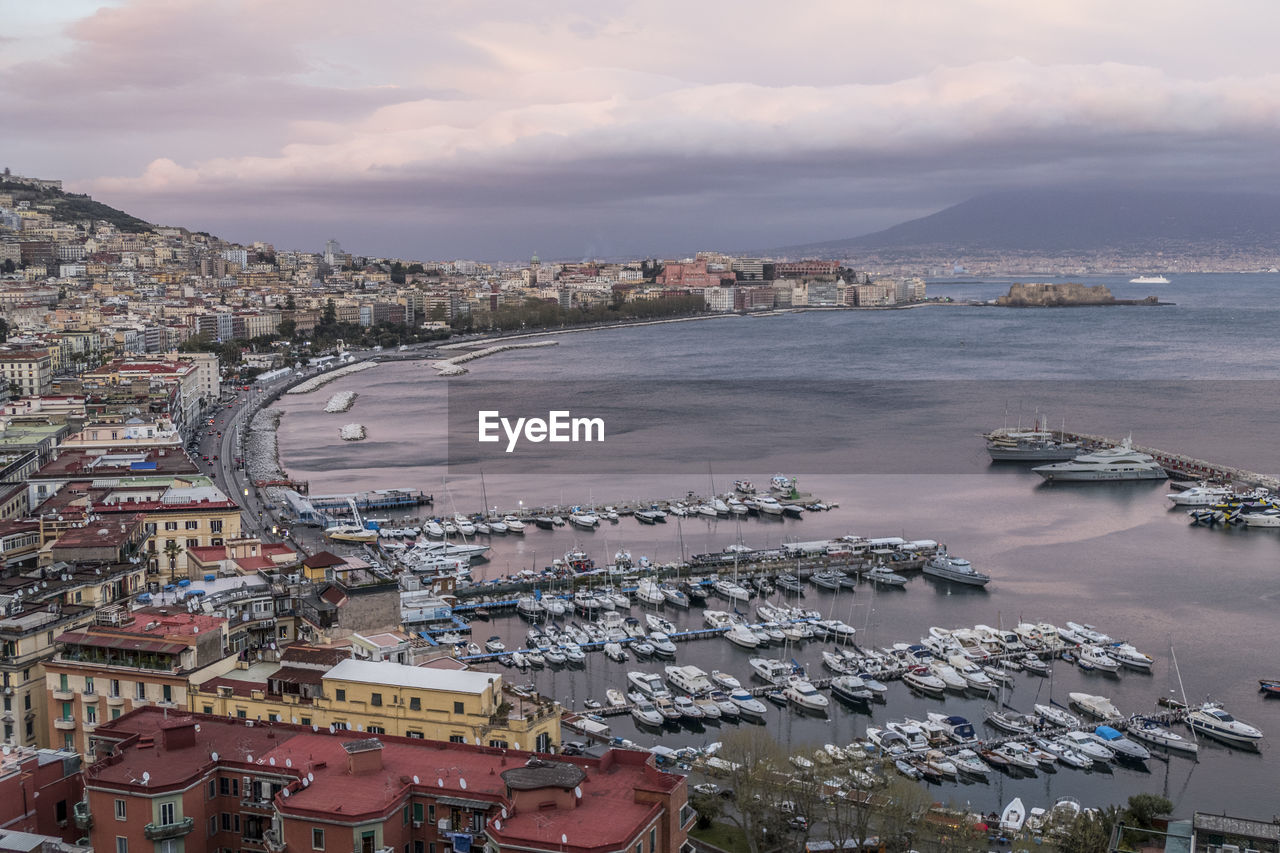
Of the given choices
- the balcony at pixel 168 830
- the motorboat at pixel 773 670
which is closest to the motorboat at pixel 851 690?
the motorboat at pixel 773 670

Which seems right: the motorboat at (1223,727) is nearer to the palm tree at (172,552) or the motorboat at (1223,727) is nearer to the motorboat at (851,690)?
the motorboat at (851,690)

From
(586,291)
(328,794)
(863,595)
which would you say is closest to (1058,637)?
(863,595)

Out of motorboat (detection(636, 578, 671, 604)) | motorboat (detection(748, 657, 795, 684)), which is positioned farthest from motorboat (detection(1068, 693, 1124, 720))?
motorboat (detection(636, 578, 671, 604))

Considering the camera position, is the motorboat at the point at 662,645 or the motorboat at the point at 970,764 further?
the motorboat at the point at 662,645

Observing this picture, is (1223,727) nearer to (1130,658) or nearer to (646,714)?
(1130,658)

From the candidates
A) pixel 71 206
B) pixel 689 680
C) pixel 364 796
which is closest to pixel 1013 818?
pixel 689 680
